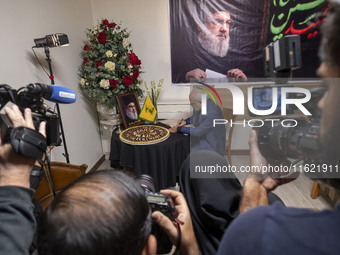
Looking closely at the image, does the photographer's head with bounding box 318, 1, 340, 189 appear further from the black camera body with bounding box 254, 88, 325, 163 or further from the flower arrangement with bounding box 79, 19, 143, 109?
the flower arrangement with bounding box 79, 19, 143, 109

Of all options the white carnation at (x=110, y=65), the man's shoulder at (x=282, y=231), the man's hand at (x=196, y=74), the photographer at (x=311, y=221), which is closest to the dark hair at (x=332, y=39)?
the photographer at (x=311, y=221)

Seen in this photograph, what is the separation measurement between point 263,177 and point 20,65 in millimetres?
1838

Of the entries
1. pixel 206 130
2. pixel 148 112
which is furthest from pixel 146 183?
pixel 148 112

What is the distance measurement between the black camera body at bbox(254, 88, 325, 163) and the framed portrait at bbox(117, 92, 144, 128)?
171 cm

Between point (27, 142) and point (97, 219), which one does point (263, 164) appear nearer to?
point (97, 219)

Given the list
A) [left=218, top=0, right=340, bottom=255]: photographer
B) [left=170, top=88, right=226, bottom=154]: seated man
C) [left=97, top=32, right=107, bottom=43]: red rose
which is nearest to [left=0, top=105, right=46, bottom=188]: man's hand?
[left=218, top=0, right=340, bottom=255]: photographer

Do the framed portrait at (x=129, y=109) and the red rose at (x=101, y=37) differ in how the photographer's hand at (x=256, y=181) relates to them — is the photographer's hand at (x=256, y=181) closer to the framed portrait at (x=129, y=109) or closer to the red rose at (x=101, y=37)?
the framed portrait at (x=129, y=109)

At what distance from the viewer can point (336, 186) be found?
1.35 feet

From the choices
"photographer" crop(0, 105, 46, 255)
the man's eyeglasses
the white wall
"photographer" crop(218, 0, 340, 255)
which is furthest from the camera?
the man's eyeglasses

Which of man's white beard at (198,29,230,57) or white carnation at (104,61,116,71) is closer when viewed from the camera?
white carnation at (104,61,116,71)

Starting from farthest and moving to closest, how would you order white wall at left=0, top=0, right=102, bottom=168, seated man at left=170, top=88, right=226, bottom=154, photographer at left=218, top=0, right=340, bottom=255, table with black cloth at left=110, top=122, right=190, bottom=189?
table with black cloth at left=110, top=122, right=190, bottom=189 → white wall at left=0, top=0, right=102, bottom=168 → seated man at left=170, top=88, right=226, bottom=154 → photographer at left=218, top=0, right=340, bottom=255

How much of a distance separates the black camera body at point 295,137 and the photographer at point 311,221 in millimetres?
36

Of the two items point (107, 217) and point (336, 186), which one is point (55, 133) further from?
point (336, 186)

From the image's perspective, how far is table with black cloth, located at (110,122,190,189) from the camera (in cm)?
182
